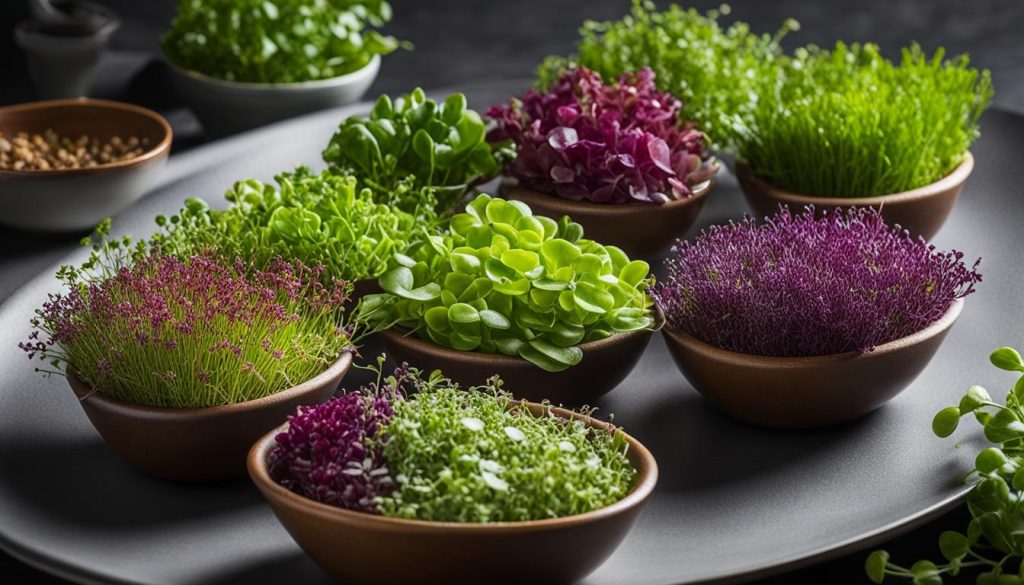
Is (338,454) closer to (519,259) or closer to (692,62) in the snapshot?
(519,259)

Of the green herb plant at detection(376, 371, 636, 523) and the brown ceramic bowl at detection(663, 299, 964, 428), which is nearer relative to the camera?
the green herb plant at detection(376, 371, 636, 523)

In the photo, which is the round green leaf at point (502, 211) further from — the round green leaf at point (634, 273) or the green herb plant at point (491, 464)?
the green herb plant at point (491, 464)

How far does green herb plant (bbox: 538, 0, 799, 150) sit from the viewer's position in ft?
8.85

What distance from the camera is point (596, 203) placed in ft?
7.57

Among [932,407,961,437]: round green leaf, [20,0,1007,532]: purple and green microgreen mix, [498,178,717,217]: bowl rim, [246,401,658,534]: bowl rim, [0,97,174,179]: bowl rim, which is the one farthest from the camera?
[0,97,174,179]: bowl rim

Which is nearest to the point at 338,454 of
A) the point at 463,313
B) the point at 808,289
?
the point at 463,313

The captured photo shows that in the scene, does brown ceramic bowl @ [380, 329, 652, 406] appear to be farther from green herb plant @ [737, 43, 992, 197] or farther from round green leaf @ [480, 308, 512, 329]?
green herb plant @ [737, 43, 992, 197]

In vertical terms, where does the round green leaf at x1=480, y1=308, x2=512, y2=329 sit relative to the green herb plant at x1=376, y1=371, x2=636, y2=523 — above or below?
below

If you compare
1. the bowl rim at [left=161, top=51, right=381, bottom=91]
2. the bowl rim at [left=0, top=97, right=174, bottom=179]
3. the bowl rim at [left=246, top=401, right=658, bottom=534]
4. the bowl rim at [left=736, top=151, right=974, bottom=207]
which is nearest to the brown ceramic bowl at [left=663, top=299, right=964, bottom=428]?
the bowl rim at [left=246, top=401, right=658, bottom=534]

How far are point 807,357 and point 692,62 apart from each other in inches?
42.8

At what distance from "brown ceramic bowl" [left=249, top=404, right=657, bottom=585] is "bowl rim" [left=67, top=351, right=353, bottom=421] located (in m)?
0.20

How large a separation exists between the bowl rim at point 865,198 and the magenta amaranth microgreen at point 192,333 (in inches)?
34.0

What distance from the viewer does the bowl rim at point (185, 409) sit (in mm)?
1661

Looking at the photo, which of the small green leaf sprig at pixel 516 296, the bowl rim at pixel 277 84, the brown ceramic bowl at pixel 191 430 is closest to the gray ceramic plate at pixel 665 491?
the brown ceramic bowl at pixel 191 430
